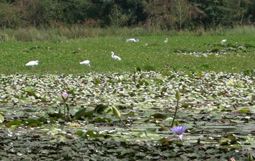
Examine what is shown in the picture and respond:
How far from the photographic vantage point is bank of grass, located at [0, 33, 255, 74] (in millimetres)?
10859

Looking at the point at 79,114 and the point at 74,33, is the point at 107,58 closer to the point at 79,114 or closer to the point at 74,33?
the point at 79,114

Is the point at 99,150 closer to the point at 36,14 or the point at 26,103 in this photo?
the point at 26,103

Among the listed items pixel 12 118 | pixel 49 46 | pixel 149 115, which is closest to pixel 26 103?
pixel 12 118

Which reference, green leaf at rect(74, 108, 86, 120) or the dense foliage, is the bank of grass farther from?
the dense foliage

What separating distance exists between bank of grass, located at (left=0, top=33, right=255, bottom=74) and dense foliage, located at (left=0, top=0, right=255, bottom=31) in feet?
51.2

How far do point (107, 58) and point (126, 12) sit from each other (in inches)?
883

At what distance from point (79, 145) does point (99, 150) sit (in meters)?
0.27

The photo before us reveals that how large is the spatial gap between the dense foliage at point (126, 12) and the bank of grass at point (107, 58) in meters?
15.6

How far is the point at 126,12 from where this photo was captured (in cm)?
3478

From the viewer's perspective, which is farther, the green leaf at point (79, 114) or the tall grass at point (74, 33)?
the tall grass at point (74, 33)

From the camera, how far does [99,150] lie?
11.6 feet

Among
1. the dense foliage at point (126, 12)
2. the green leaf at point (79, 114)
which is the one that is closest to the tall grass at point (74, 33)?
the dense foliage at point (126, 12)

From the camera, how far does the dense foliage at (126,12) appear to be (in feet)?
107

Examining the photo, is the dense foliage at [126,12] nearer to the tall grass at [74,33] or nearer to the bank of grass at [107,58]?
the tall grass at [74,33]
